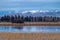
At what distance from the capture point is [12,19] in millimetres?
37844

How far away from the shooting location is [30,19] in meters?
40.3
